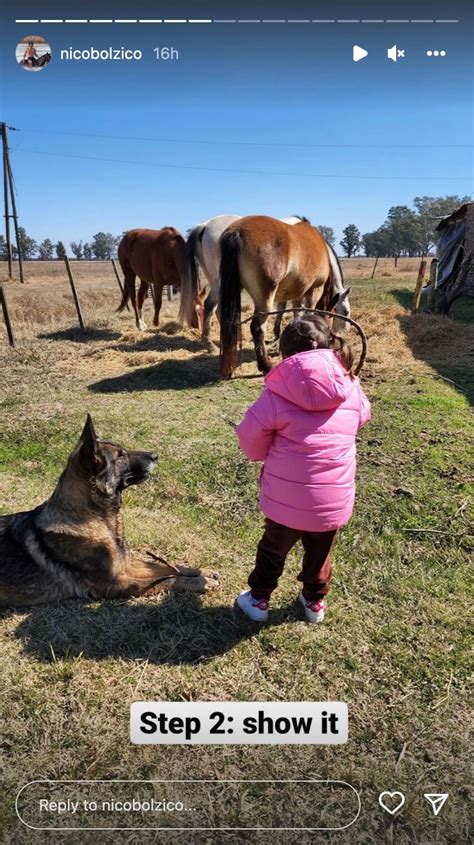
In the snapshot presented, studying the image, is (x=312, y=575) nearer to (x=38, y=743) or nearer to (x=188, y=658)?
(x=188, y=658)

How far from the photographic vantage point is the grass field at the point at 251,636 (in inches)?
65.5

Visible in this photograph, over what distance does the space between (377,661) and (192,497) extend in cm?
198

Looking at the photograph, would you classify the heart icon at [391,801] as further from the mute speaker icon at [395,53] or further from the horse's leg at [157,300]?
the horse's leg at [157,300]

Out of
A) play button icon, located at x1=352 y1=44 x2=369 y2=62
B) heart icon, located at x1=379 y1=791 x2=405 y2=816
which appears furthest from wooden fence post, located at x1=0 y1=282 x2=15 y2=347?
heart icon, located at x1=379 y1=791 x2=405 y2=816

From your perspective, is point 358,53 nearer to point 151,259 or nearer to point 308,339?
point 308,339

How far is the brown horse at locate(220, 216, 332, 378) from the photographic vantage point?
6281 millimetres

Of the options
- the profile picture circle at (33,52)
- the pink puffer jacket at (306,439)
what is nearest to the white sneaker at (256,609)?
the pink puffer jacket at (306,439)

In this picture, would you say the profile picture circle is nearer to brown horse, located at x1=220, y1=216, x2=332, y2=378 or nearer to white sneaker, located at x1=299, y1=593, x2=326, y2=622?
white sneaker, located at x1=299, y1=593, x2=326, y2=622

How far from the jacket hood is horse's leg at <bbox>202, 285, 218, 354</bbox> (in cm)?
651

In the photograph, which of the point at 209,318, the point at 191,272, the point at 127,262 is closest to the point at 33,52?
the point at 209,318

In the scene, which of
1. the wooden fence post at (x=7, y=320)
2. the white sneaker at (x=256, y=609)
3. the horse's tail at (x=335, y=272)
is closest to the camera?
the white sneaker at (x=256, y=609)

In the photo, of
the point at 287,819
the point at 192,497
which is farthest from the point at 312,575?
the point at 192,497

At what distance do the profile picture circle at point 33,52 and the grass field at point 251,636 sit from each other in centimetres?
261

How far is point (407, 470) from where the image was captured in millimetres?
3938
